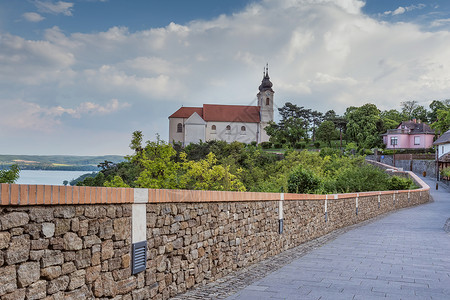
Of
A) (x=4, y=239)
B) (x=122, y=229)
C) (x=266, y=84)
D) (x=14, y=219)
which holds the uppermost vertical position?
(x=266, y=84)

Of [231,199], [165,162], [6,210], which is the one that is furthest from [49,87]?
[6,210]

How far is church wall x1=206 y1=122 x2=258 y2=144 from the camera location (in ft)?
287

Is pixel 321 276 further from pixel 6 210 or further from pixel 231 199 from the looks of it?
pixel 6 210

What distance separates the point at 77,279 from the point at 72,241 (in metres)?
0.33

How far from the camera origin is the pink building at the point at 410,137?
70.2 metres

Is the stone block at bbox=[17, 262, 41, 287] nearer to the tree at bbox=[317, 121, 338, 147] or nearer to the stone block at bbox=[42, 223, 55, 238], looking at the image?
the stone block at bbox=[42, 223, 55, 238]

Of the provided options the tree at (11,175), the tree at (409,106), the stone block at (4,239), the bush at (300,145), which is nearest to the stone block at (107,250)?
the stone block at (4,239)

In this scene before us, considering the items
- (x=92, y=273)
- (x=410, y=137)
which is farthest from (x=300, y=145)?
(x=92, y=273)

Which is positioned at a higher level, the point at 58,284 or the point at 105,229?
the point at 105,229

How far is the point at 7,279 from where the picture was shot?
2916mm

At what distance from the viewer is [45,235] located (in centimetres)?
321

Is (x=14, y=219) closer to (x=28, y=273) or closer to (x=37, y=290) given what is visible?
(x=28, y=273)

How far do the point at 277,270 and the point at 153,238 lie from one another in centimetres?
303

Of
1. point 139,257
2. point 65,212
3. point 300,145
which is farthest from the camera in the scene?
point 300,145
